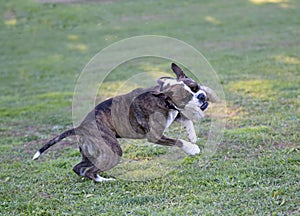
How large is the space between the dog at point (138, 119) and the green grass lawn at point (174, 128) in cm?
32

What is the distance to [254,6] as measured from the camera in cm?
1958

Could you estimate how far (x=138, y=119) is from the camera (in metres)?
5.86

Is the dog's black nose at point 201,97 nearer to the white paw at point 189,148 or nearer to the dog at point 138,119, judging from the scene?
the dog at point 138,119

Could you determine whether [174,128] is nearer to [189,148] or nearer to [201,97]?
[189,148]

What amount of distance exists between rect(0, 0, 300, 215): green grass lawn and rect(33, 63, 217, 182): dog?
0.32 m

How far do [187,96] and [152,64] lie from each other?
315 inches

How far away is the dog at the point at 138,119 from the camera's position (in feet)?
18.6

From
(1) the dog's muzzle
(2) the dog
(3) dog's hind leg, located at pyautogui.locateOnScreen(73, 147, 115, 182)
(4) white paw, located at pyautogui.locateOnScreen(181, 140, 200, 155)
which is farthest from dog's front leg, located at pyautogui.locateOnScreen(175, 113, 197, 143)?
(3) dog's hind leg, located at pyautogui.locateOnScreen(73, 147, 115, 182)

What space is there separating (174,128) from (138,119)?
1.53 meters

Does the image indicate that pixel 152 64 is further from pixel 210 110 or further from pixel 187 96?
pixel 187 96

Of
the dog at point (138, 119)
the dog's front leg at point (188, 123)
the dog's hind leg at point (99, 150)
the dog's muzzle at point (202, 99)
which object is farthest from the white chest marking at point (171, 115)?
the dog's hind leg at point (99, 150)

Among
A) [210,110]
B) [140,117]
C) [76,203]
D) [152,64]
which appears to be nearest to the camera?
[76,203]

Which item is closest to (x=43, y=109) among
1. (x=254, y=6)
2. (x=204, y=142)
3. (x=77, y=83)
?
(x=77, y=83)

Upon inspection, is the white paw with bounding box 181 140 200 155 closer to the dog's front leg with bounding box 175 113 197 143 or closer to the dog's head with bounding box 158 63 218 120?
the dog's front leg with bounding box 175 113 197 143
